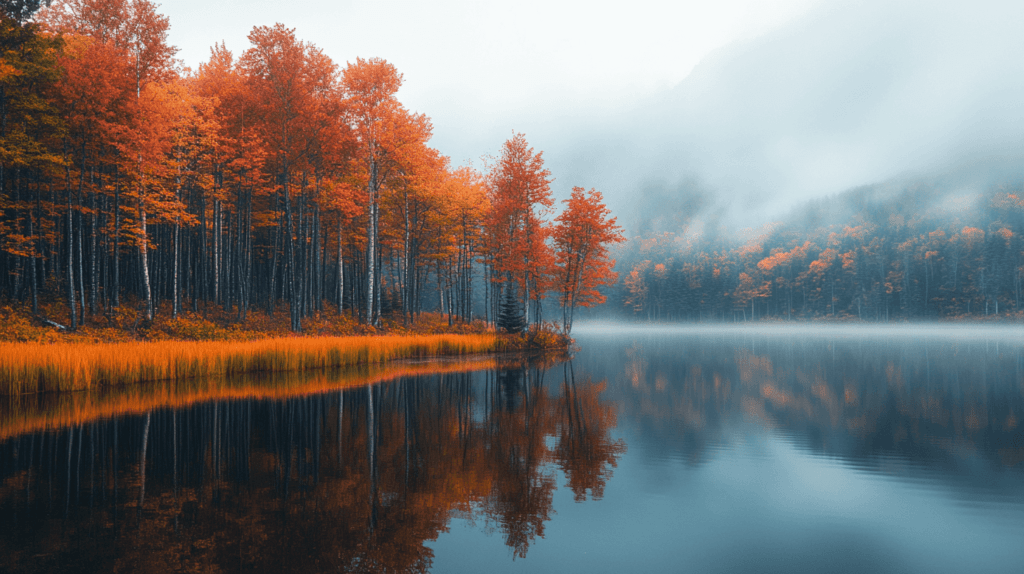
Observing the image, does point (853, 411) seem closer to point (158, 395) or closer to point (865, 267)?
point (158, 395)

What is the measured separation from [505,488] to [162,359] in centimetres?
1497

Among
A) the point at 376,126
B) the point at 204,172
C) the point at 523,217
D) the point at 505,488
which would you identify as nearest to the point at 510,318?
the point at 523,217

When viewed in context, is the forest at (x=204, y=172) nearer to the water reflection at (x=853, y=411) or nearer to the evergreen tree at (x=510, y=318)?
the evergreen tree at (x=510, y=318)

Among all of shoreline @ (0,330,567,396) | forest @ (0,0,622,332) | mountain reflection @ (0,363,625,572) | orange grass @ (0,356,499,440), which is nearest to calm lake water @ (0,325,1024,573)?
mountain reflection @ (0,363,625,572)

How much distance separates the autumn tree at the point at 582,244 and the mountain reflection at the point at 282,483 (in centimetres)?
2603

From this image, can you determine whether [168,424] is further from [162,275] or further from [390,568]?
[162,275]

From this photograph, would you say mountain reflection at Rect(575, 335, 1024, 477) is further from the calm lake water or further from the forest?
the forest

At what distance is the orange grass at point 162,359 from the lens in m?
13.2

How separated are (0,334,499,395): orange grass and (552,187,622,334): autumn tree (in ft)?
55.9

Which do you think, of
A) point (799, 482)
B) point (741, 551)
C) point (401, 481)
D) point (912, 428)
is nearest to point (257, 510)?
point (401, 481)

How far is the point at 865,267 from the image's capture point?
119500 mm

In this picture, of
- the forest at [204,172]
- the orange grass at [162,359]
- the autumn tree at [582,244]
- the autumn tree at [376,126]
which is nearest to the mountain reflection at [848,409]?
the orange grass at [162,359]

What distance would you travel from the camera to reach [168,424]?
31.9 ft

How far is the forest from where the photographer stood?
2331 centimetres
